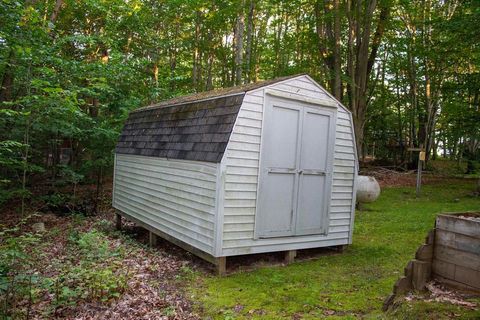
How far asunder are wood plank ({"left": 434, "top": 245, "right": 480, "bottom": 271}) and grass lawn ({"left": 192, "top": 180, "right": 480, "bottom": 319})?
0.52 m

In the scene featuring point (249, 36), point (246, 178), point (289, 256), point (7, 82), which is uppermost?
point (249, 36)

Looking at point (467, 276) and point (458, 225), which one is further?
point (458, 225)

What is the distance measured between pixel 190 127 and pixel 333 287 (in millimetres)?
3621

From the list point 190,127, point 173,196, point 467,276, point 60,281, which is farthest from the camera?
point 173,196

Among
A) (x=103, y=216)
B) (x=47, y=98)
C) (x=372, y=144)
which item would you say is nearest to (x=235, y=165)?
(x=47, y=98)

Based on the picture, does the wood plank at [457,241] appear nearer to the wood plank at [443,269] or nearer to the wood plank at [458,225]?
the wood plank at [458,225]

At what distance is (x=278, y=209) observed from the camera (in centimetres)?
600

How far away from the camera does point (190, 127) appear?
6461 mm

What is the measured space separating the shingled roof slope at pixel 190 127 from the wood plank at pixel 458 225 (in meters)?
2.96

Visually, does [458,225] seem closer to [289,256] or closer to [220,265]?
[289,256]

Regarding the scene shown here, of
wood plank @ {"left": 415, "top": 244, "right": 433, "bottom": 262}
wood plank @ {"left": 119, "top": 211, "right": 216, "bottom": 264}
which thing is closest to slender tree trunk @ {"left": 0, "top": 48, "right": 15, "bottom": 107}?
wood plank @ {"left": 119, "top": 211, "right": 216, "bottom": 264}

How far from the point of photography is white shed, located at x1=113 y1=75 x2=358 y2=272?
5.46 m

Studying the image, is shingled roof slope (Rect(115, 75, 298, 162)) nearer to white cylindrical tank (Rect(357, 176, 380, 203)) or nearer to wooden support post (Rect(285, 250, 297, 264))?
wooden support post (Rect(285, 250, 297, 264))

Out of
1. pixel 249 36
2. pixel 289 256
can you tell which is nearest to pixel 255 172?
pixel 289 256
